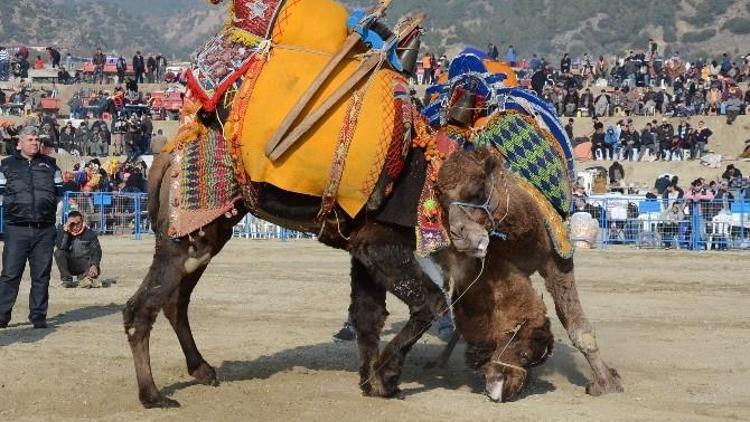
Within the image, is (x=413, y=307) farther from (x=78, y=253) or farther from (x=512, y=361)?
(x=78, y=253)

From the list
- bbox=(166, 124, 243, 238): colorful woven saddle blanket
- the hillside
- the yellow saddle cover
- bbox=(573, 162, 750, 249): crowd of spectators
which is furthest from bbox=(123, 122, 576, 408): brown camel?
the hillside

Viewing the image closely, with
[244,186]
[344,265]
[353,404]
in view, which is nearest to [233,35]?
[244,186]

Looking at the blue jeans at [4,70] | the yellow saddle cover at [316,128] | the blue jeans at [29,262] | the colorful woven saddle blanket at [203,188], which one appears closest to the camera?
the yellow saddle cover at [316,128]

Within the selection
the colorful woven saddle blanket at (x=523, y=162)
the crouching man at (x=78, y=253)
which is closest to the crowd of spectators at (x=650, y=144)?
the crouching man at (x=78, y=253)

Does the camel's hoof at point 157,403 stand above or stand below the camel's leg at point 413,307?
below

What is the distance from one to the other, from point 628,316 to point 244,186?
6850mm

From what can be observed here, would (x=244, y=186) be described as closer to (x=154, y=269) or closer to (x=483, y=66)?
(x=154, y=269)

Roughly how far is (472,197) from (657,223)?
18.6 metres

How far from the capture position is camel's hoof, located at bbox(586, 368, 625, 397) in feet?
29.2

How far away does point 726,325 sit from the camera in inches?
508

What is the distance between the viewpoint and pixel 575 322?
909cm

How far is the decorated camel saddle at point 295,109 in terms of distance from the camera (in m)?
8.37

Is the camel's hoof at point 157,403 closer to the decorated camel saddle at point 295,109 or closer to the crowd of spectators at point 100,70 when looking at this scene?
the decorated camel saddle at point 295,109

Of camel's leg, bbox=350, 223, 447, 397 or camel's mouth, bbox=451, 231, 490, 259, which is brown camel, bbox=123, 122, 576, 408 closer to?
camel's leg, bbox=350, 223, 447, 397
